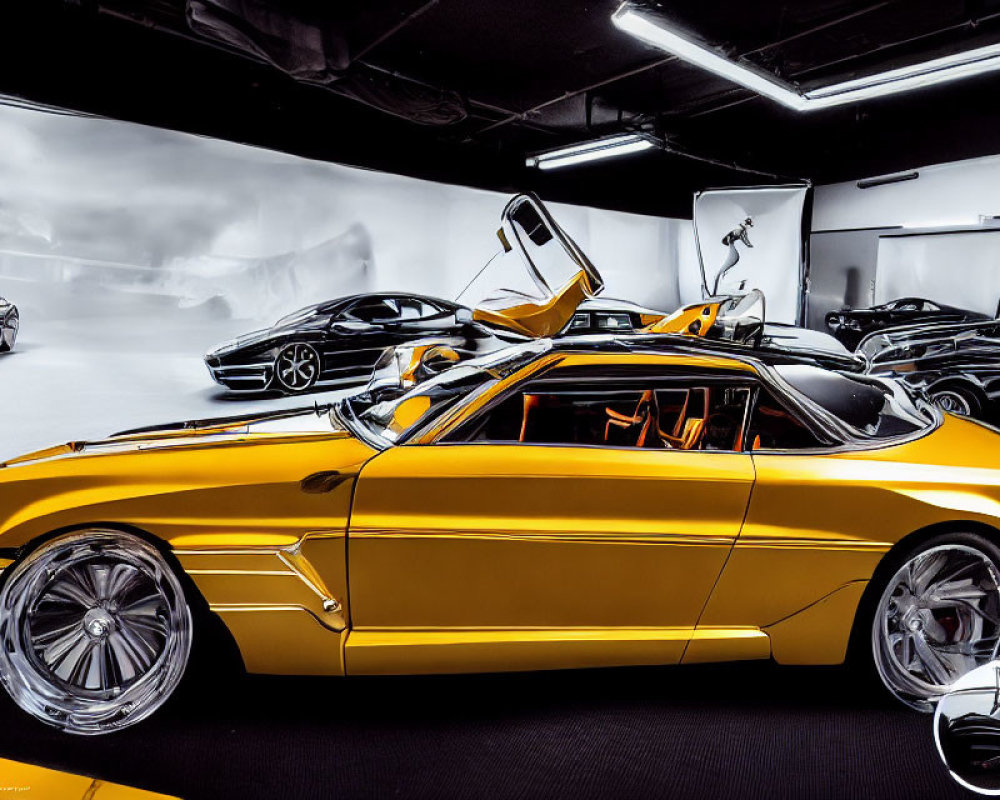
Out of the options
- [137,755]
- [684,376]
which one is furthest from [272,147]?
[137,755]

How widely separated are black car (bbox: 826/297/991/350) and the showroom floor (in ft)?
13.4

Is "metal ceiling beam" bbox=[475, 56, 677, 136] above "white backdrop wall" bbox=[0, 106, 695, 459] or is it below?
above

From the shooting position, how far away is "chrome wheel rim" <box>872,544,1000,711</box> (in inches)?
73.4

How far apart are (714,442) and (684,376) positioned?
0.24m

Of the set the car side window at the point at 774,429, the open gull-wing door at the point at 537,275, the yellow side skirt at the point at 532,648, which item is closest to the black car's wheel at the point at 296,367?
the open gull-wing door at the point at 537,275

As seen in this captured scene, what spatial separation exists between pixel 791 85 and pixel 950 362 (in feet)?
8.25

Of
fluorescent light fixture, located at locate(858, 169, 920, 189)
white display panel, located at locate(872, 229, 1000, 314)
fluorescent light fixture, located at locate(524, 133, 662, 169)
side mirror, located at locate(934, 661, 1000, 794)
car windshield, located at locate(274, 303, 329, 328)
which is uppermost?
fluorescent light fixture, located at locate(524, 133, 662, 169)

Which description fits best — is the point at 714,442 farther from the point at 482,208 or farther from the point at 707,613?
the point at 482,208

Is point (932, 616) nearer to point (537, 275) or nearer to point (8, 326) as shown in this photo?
point (537, 275)

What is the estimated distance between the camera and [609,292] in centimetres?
536

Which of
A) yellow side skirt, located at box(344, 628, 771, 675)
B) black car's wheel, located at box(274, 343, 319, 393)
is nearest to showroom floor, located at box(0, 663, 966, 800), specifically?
yellow side skirt, located at box(344, 628, 771, 675)

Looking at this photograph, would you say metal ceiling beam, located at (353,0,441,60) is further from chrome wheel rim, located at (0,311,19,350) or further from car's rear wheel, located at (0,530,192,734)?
car's rear wheel, located at (0,530,192,734)

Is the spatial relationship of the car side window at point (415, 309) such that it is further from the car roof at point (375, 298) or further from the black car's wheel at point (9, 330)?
the black car's wheel at point (9, 330)

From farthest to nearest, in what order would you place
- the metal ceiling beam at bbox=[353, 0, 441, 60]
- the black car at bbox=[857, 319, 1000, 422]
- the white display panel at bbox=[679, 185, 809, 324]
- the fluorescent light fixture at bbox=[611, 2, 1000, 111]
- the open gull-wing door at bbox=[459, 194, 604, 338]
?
the white display panel at bbox=[679, 185, 809, 324] → the black car at bbox=[857, 319, 1000, 422] → the open gull-wing door at bbox=[459, 194, 604, 338] → the metal ceiling beam at bbox=[353, 0, 441, 60] → the fluorescent light fixture at bbox=[611, 2, 1000, 111]
